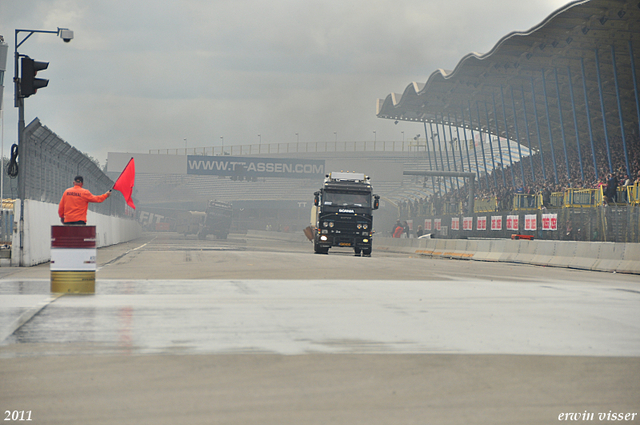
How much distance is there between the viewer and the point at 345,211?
31.0 meters

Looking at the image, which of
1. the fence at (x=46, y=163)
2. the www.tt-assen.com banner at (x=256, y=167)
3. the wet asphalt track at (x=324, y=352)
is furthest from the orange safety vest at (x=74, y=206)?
the www.tt-assen.com banner at (x=256, y=167)

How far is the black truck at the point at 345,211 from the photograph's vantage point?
31.0 meters

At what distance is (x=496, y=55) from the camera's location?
50.0m

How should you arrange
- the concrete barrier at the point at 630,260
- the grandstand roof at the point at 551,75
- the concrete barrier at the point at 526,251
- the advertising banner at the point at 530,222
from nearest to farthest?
the concrete barrier at the point at 630,260 → the concrete barrier at the point at 526,251 → the advertising banner at the point at 530,222 → the grandstand roof at the point at 551,75

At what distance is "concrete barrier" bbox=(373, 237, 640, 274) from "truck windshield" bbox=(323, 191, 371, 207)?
527 centimetres

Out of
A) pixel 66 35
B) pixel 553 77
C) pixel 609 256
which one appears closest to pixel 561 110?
pixel 553 77

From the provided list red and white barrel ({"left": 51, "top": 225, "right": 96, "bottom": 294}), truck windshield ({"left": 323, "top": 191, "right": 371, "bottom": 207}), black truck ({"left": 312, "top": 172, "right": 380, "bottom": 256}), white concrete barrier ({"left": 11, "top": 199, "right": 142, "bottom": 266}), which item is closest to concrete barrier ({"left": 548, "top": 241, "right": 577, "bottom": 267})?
black truck ({"left": 312, "top": 172, "right": 380, "bottom": 256})

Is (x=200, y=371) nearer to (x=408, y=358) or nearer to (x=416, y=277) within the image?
(x=408, y=358)

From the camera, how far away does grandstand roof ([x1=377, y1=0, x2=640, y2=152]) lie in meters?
40.2

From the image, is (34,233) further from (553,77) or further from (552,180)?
(553,77)

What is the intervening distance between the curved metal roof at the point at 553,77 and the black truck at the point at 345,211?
17.0 meters

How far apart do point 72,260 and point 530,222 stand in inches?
990

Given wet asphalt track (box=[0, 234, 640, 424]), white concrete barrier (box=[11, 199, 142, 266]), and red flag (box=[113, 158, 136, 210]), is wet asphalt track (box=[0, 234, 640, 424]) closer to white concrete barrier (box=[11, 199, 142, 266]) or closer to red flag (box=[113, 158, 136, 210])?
red flag (box=[113, 158, 136, 210])

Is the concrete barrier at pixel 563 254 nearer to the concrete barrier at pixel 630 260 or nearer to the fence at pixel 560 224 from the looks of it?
the fence at pixel 560 224
